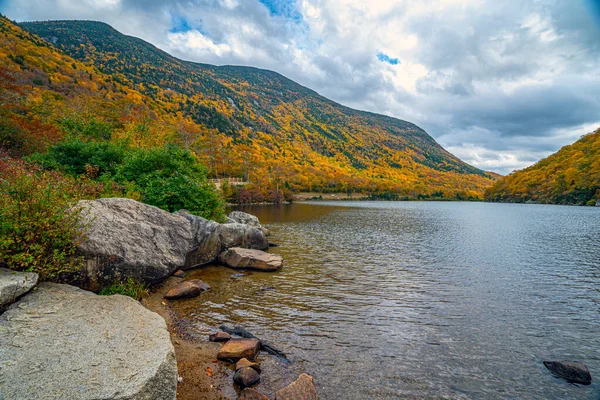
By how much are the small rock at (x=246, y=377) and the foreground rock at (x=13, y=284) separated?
18.0 ft

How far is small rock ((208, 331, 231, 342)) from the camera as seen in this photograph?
9766 millimetres

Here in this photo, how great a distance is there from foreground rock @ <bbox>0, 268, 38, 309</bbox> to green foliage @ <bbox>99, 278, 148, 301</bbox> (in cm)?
325

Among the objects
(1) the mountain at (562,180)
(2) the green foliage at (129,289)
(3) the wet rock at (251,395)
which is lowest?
(3) the wet rock at (251,395)

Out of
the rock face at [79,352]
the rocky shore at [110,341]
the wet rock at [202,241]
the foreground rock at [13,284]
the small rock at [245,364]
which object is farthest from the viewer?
the wet rock at [202,241]

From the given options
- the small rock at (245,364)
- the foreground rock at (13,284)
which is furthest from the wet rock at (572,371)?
the foreground rock at (13,284)

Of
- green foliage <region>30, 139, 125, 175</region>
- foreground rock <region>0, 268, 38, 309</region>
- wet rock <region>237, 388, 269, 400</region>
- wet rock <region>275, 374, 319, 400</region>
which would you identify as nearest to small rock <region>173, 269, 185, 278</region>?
foreground rock <region>0, 268, 38, 309</region>

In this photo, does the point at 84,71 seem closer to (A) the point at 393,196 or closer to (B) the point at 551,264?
(B) the point at 551,264

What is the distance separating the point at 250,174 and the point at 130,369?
128349 millimetres

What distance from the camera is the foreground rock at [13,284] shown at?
681cm

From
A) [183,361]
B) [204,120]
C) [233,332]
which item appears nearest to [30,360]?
[183,361]

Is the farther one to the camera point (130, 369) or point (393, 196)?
point (393, 196)

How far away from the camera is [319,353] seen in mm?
9344

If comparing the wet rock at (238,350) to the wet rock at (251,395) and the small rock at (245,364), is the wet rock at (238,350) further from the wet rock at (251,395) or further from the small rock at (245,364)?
the wet rock at (251,395)

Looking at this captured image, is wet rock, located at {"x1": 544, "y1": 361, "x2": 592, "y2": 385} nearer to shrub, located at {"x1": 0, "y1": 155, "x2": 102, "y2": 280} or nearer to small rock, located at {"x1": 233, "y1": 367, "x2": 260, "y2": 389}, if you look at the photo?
small rock, located at {"x1": 233, "y1": 367, "x2": 260, "y2": 389}
